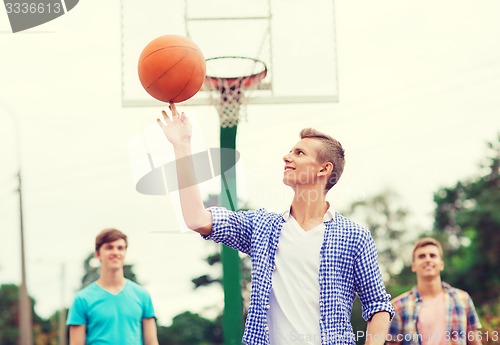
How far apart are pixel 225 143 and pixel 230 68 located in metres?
0.83

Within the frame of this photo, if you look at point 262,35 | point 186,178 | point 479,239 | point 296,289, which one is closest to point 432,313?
point 296,289

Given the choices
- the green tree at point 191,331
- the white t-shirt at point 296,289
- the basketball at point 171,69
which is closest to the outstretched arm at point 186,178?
the white t-shirt at point 296,289

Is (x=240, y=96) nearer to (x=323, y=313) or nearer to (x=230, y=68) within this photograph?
(x=230, y=68)

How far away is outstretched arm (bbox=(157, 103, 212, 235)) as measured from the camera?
371 centimetres

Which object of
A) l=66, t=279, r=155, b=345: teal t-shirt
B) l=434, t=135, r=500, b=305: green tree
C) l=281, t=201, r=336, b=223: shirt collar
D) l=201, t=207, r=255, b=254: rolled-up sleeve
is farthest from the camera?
l=434, t=135, r=500, b=305: green tree

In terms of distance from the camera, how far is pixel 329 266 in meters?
3.82

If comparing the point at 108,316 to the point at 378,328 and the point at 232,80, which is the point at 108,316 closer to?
the point at 378,328

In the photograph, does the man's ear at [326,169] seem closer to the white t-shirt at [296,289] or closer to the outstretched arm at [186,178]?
the white t-shirt at [296,289]

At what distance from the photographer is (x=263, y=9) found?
9.34 metres

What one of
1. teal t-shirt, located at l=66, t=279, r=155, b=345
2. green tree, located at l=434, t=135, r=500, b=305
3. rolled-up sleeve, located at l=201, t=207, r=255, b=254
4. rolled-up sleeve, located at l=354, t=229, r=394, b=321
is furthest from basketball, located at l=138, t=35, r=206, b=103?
green tree, located at l=434, t=135, r=500, b=305

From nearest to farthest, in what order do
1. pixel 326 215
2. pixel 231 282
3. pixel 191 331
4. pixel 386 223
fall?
pixel 326 215, pixel 231 282, pixel 386 223, pixel 191 331

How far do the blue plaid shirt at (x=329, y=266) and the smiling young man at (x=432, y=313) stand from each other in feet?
8.39

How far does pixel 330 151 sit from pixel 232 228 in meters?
0.68

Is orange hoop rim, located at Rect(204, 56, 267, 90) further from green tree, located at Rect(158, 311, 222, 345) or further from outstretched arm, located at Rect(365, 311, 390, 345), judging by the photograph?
green tree, located at Rect(158, 311, 222, 345)
